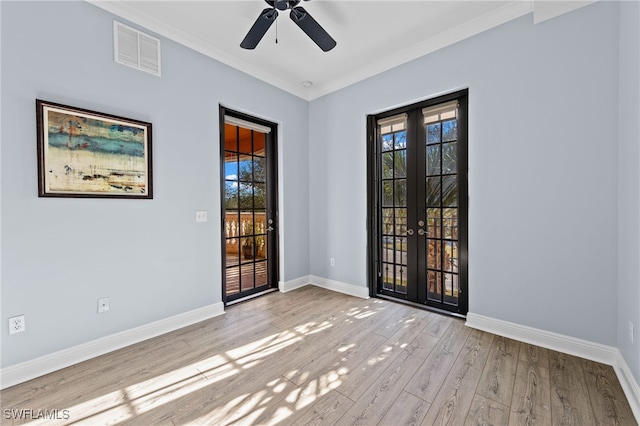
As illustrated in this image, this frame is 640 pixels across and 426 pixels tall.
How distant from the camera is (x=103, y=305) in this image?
7.45ft

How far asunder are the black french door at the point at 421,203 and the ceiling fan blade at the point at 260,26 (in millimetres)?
1770

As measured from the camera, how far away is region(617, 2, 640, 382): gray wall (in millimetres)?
1659

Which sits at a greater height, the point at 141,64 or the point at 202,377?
the point at 141,64

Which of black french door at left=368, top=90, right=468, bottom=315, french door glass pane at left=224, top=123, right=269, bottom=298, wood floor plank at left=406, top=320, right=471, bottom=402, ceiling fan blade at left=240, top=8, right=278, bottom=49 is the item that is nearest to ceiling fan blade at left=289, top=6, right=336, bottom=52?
ceiling fan blade at left=240, top=8, right=278, bottom=49

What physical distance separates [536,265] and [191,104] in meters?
3.67

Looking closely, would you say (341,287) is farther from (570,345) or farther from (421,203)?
(570,345)

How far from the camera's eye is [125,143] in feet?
7.85

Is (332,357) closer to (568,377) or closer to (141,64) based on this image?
(568,377)

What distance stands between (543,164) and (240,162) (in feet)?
10.5

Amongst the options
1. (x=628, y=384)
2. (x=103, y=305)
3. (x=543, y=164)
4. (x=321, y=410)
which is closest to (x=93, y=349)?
(x=103, y=305)

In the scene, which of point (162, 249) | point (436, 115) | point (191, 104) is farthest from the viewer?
point (436, 115)

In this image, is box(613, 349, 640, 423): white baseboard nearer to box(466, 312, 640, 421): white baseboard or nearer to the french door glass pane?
box(466, 312, 640, 421): white baseboard

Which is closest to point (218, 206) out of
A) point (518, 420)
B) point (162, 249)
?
point (162, 249)

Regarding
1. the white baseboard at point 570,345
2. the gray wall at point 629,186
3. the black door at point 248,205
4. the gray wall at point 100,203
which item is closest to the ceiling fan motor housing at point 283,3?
the gray wall at point 100,203
